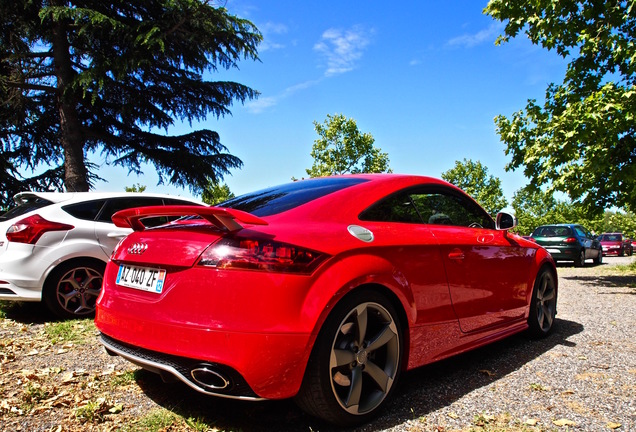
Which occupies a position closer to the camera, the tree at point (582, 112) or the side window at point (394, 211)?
the side window at point (394, 211)

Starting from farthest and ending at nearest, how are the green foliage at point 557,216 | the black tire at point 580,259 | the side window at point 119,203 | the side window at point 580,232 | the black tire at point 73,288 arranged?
the side window at point 580,232, the black tire at point 580,259, the green foliage at point 557,216, the side window at point 119,203, the black tire at point 73,288

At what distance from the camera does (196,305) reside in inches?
→ 90.7

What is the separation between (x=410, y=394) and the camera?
3082 mm

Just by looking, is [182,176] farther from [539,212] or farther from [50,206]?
[539,212]

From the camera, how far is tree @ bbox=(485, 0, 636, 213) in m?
8.69

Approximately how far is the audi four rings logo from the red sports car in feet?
0.03

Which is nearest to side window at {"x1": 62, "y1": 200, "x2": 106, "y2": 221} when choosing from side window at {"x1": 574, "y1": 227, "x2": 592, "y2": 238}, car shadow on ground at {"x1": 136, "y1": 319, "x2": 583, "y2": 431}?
car shadow on ground at {"x1": 136, "y1": 319, "x2": 583, "y2": 431}

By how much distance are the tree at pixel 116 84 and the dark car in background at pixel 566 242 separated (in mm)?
12237

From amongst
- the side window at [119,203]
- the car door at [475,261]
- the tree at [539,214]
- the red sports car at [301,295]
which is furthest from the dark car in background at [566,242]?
the red sports car at [301,295]

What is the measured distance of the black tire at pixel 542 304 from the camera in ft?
14.6

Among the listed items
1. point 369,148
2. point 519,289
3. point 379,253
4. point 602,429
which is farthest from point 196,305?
point 369,148

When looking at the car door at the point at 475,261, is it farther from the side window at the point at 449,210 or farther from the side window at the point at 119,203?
the side window at the point at 119,203

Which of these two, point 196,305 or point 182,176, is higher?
point 182,176

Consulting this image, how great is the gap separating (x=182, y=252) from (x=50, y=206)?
12.5ft
